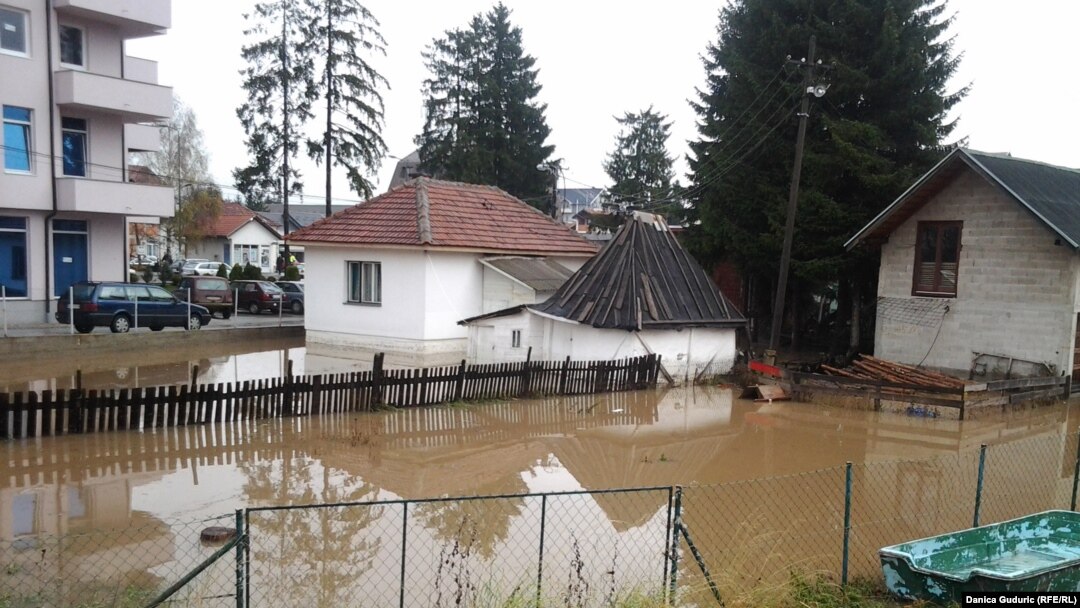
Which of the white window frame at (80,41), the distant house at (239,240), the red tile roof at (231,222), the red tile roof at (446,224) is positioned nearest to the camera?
the red tile roof at (446,224)

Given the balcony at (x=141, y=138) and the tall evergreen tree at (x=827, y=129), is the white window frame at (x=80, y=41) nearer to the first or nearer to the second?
the balcony at (x=141, y=138)

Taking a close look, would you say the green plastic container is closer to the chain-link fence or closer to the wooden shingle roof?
the chain-link fence

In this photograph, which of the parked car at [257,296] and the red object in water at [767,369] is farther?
the parked car at [257,296]

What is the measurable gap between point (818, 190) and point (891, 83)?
11.6 ft

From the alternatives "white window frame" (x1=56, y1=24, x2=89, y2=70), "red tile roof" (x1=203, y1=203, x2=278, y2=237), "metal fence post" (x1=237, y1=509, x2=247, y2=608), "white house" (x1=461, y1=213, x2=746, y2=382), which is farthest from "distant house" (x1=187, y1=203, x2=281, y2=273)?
"metal fence post" (x1=237, y1=509, x2=247, y2=608)

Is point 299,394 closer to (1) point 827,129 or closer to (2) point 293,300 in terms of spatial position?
(1) point 827,129

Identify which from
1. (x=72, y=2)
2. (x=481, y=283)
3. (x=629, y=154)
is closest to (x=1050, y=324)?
(x=481, y=283)

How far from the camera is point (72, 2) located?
23.4 metres

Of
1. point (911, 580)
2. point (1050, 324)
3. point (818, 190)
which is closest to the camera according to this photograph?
point (911, 580)

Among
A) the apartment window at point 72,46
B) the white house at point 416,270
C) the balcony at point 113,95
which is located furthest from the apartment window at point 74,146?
the white house at point 416,270

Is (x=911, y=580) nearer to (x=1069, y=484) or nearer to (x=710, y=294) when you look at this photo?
(x=1069, y=484)

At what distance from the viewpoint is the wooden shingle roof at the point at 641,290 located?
19.3 m

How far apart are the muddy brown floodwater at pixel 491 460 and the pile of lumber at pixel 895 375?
927mm

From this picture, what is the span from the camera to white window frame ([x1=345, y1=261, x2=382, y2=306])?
23859 millimetres
